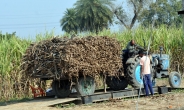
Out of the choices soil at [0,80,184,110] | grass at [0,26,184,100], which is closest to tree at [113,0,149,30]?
grass at [0,26,184,100]

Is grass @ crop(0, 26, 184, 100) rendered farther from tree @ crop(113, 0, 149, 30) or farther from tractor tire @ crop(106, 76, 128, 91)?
tree @ crop(113, 0, 149, 30)

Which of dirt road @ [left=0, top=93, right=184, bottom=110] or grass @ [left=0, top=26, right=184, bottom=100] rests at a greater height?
grass @ [left=0, top=26, right=184, bottom=100]

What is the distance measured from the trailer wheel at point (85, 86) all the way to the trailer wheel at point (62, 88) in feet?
2.69

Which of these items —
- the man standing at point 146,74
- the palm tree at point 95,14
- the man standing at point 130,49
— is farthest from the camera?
the palm tree at point 95,14

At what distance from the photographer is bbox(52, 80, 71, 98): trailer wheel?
15469 mm

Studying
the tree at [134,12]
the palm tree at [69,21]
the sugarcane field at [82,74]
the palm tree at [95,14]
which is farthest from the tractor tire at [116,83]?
the palm tree at [69,21]

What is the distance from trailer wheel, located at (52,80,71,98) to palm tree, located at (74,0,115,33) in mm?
36290

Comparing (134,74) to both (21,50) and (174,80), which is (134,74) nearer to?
(174,80)

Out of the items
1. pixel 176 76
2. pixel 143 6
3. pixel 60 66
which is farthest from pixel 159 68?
pixel 143 6

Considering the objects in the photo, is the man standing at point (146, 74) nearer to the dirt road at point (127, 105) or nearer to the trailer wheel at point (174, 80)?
the dirt road at point (127, 105)

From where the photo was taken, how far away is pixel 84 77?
14.6 m

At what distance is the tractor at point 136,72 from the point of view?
16.0 metres

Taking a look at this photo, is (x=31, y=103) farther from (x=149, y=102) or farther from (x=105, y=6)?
(x=105, y=6)

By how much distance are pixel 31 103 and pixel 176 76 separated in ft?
25.3
